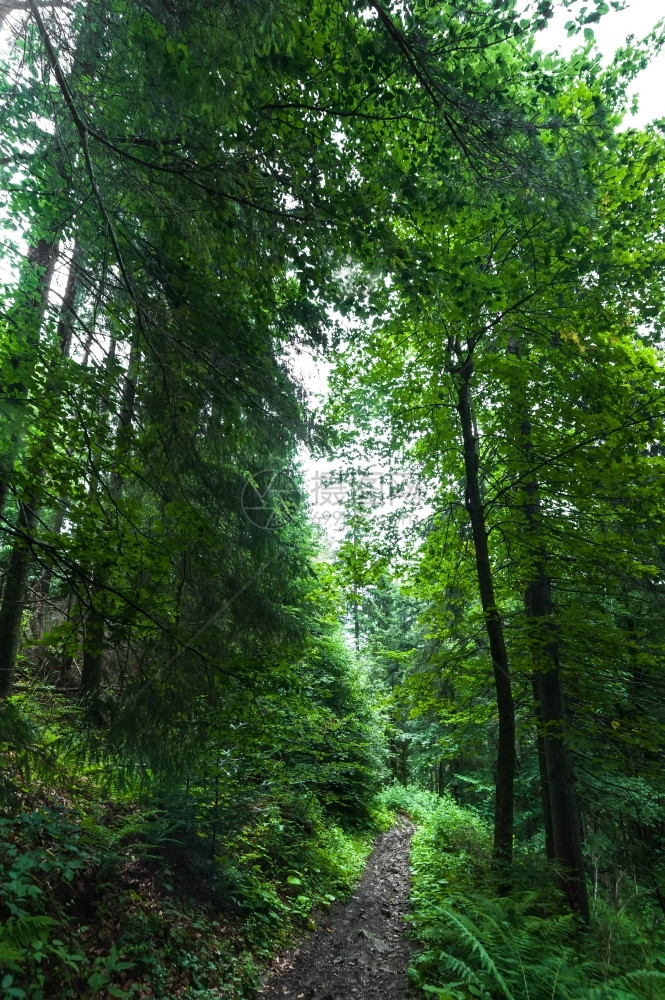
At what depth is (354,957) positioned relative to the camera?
5.88m

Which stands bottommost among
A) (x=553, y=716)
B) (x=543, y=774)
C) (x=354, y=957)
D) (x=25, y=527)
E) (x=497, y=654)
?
(x=354, y=957)

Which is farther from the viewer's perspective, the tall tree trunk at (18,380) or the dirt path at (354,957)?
the dirt path at (354,957)

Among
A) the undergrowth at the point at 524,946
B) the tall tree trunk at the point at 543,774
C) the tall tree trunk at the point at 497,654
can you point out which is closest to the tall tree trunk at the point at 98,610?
the undergrowth at the point at 524,946

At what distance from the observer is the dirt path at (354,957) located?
503 cm

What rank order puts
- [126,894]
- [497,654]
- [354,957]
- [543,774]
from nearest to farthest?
[126,894], [354,957], [497,654], [543,774]

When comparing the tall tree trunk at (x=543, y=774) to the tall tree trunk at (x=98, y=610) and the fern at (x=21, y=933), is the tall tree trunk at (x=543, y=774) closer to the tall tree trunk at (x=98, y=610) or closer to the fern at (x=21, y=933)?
the tall tree trunk at (x=98, y=610)

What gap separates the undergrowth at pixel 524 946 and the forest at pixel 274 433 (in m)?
0.05

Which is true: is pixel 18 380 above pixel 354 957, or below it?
above

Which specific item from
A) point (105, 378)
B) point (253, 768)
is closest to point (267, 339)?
point (105, 378)

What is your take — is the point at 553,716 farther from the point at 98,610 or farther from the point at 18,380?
the point at 18,380

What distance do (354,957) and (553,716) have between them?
3.77m

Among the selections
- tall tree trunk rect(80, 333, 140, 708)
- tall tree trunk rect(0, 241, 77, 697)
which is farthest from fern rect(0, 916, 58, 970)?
tall tree trunk rect(0, 241, 77, 697)

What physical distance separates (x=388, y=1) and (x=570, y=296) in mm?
3799

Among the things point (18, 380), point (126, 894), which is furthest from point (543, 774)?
point (18, 380)
